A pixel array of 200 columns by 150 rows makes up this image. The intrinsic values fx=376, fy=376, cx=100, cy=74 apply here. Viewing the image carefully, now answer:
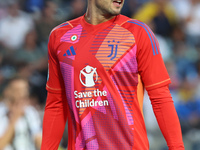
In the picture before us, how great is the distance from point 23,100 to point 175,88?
2531mm

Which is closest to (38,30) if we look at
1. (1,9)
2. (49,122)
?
(1,9)

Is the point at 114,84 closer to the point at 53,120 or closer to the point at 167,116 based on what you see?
the point at 167,116

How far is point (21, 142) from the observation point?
4.78m

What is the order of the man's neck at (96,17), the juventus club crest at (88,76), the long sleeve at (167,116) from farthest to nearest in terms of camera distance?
the man's neck at (96,17), the juventus club crest at (88,76), the long sleeve at (167,116)

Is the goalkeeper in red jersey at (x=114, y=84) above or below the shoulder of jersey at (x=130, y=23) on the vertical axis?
below

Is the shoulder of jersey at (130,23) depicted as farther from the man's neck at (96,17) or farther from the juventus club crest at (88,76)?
the juventus club crest at (88,76)

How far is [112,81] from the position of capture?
2400mm

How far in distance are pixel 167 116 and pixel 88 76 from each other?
0.56 meters

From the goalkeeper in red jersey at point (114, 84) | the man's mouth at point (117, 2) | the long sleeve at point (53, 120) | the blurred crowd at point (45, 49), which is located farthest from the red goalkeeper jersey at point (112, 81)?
the blurred crowd at point (45, 49)

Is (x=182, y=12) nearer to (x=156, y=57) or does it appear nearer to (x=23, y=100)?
(x=23, y=100)

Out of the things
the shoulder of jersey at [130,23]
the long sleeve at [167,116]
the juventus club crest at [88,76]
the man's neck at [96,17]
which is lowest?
the long sleeve at [167,116]

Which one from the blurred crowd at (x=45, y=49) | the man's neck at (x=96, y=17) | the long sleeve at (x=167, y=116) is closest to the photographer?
the long sleeve at (x=167, y=116)

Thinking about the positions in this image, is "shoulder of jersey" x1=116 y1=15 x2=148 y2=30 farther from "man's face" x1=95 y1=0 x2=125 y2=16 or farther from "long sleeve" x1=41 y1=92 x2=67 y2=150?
"long sleeve" x1=41 y1=92 x2=67 y2=150

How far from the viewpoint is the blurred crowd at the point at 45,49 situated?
5496mm
